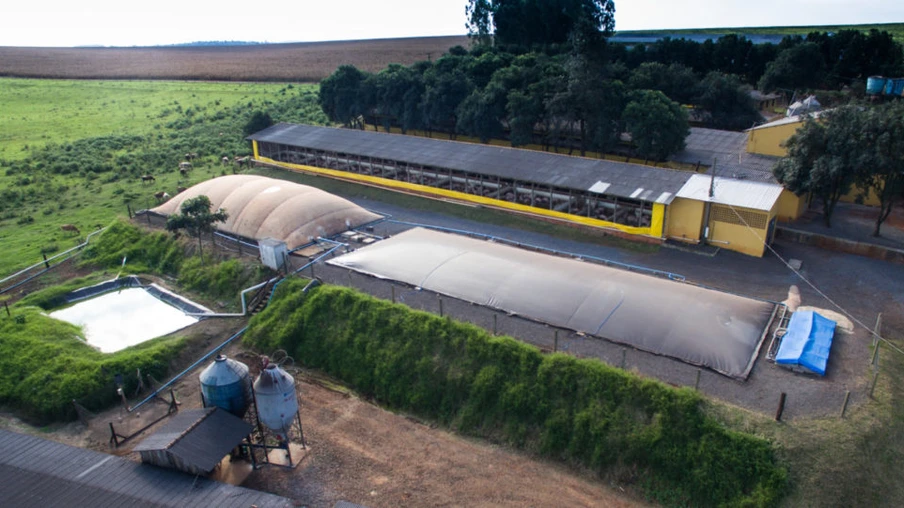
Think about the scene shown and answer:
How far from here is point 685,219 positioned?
117 feet

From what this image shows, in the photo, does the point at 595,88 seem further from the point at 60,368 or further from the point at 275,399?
the point at 60,368

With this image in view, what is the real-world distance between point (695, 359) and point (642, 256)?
41.8 feet

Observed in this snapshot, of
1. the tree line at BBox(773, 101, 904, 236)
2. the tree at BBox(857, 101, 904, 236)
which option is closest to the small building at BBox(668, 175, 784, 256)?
the tree line at BBox(773, 101, 904, 236)

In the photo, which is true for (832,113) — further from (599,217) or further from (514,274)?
(514,274)

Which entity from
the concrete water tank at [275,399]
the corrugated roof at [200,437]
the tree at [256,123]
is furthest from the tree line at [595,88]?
the corrugated roof at [200,437]

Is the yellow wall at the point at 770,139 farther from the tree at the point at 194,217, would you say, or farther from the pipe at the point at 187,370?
the pipe at the point at 187,370

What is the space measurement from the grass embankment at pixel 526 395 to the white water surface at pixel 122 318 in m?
5.06

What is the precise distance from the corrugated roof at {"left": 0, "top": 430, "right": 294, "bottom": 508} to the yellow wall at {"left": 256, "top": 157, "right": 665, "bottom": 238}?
26190 mm

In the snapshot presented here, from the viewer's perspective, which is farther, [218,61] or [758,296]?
[218,61]

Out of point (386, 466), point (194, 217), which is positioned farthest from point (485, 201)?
point (386, 466)

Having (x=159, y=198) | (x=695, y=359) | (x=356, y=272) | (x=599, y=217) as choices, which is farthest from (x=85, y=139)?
(x=695, y=359)

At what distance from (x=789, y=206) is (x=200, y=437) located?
115ft

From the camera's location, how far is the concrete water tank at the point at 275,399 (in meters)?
21.2

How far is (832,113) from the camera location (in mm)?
34688
